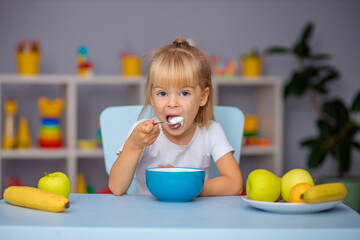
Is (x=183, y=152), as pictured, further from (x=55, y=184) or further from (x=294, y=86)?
(x=294, y=86)

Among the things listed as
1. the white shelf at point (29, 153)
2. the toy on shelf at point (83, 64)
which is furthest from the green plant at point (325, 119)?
the white shelf at point (29, 153)

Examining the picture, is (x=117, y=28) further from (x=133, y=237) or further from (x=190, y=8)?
(x=133, y=237)

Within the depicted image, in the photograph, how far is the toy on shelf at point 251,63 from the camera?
3.32m

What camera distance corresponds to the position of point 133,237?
667 millimetres

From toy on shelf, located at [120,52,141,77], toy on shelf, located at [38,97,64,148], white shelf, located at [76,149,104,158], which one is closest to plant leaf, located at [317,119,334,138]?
toy on shelf, located at [120,52,141,77]

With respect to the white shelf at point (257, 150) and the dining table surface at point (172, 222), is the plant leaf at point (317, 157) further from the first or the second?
the dining table surface at point (172, 222)

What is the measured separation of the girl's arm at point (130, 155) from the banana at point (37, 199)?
0.29m

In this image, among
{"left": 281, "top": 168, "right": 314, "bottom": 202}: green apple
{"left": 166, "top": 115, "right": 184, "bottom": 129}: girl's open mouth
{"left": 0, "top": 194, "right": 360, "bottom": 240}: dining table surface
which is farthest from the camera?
{"left": 166, "top": 115, "right": 184, "bottom": 129}: girl's open mouth

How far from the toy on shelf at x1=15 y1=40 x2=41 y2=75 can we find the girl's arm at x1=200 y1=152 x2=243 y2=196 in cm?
206

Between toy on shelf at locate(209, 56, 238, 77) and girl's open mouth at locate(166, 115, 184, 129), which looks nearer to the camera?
girl's open mouth at locate(166, 115, 184, 129)

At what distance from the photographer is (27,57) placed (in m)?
3.00

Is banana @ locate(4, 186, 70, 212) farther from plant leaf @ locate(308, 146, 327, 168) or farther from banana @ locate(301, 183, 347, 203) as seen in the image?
plant leaf @ locate(308, 146, 327, 168)

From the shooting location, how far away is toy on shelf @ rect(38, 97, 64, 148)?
9.94 feet

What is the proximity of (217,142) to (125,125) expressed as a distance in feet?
1.02
